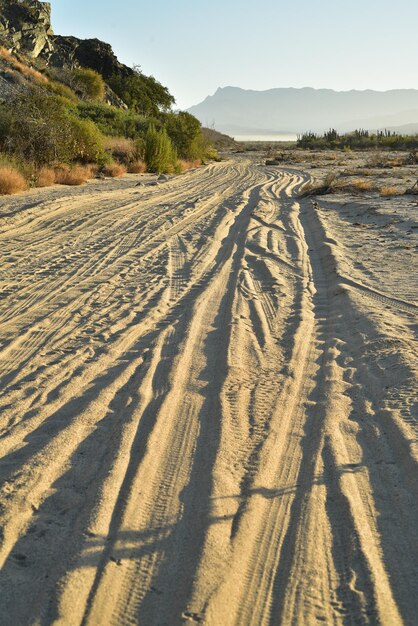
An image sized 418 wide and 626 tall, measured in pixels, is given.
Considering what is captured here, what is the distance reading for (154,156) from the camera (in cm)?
2492

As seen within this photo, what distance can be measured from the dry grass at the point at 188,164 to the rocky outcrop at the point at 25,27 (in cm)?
1462

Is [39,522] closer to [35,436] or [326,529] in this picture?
[35,436]

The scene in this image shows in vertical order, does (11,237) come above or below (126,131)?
below

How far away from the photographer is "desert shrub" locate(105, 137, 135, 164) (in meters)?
24.4

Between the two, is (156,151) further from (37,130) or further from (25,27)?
(25,27)

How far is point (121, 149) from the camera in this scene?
24.8 metres

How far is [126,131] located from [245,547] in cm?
2828

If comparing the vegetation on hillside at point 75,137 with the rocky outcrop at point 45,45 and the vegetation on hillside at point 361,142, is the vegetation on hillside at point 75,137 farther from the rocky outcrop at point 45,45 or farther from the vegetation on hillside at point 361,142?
the vegetation on hillside at point 361,142

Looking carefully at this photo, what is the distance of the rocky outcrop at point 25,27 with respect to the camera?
39094 millimetres

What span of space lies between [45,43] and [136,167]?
24720 millimetres

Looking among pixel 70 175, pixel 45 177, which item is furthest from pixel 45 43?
pixel 45 177

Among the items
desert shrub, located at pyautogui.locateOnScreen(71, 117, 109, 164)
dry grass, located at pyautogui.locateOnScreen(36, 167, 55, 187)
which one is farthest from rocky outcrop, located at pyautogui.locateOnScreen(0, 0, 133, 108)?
dry grass, located at pyautogui.locateOnScreen(36, 167, 55, 187)

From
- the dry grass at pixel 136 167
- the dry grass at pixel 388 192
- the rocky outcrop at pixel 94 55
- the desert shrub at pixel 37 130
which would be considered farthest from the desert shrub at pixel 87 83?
the dry grass at pixel 388 192

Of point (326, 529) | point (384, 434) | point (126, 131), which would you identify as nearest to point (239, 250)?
point (384, 434)
